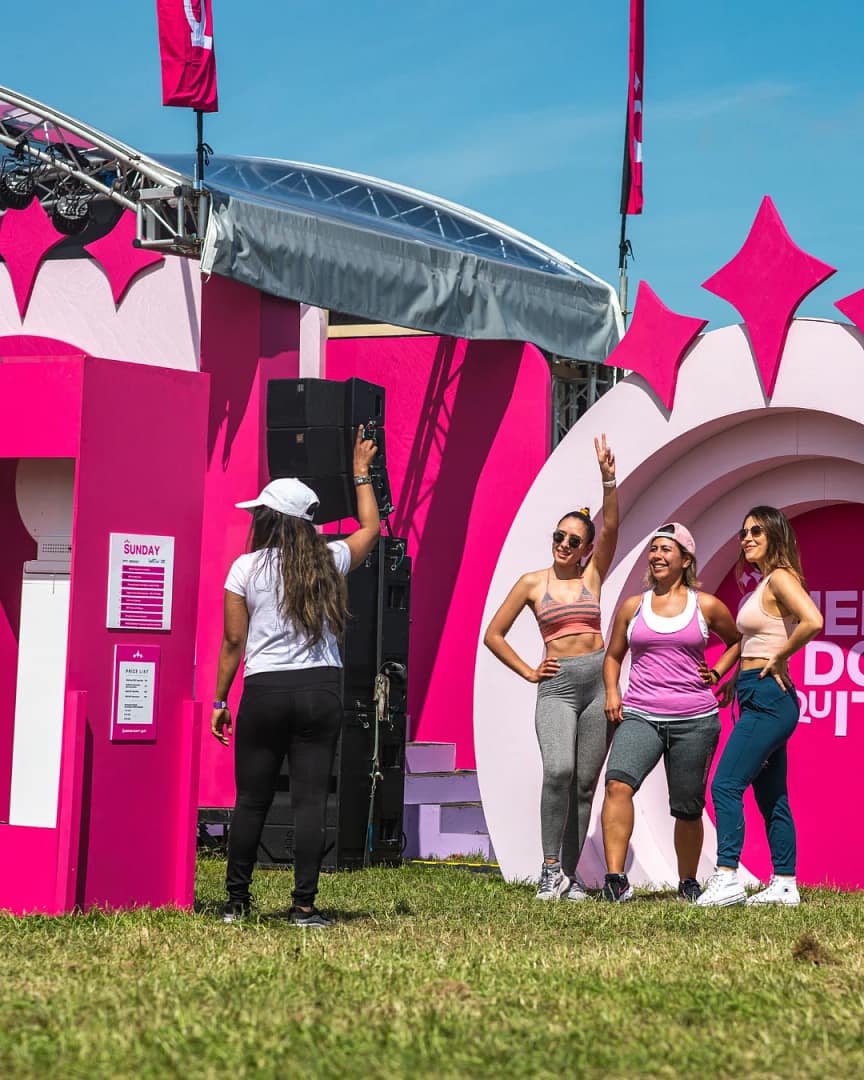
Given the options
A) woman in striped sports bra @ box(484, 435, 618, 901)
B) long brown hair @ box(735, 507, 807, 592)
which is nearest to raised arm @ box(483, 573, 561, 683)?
woman in striped sports bra @ box(484, 435, 618, 901)

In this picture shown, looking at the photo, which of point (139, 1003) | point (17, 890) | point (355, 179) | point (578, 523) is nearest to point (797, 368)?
point (578, 523)

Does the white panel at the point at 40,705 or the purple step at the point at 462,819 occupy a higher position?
the white panel at the point at 40,705

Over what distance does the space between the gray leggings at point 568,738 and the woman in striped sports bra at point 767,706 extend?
26.0 inches

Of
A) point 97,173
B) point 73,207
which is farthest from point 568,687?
point 73,207

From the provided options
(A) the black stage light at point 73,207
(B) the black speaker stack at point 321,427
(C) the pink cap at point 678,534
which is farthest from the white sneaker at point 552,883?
(A) the black stage light at point 73,207

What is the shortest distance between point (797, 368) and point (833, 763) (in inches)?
80.7

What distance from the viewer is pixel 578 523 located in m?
8.01

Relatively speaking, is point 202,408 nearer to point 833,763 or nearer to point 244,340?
point 833,763

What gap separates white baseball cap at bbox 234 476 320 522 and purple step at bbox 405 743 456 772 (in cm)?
597

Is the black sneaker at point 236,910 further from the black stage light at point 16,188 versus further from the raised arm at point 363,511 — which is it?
the black stage light at point 16,188

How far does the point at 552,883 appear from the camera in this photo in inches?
307

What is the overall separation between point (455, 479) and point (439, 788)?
8.96ft

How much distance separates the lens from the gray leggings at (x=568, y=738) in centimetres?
A: 791

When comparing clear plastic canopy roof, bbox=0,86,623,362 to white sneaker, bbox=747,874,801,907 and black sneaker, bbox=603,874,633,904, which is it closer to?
black sneaker, bbox=603,874,633,904
